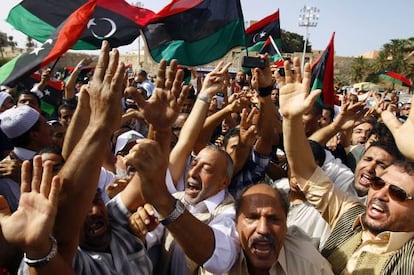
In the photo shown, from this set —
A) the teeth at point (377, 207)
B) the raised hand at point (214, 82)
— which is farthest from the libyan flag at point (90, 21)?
the teeth at point (377, 207)

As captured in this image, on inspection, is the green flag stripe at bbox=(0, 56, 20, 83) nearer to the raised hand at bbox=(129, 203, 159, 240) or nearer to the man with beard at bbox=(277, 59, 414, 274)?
the raised hand at bbox=(129, 203, 159, 240)

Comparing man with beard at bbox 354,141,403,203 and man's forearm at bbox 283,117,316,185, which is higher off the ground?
man's forearm at bbox 283,117,316,185

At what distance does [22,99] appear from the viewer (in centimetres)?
514

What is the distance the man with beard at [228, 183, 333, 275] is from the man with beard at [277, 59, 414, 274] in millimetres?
211

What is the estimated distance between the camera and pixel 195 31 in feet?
15.8

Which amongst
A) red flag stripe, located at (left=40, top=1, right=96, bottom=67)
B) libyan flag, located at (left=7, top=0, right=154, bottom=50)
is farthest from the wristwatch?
libyan flag, located at (left=7, top=0, right=154, bottom=50)

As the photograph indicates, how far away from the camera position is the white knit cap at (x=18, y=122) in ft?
11.4

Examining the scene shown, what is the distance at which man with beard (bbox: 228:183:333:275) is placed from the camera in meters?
1.98

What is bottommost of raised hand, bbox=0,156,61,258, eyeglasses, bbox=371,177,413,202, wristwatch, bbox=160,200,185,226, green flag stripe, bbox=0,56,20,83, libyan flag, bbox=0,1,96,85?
eyeglasses, bbox=371,177,413,202

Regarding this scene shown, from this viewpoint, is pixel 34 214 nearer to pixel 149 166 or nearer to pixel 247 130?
pixel 149 166

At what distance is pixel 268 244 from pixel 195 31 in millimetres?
3355

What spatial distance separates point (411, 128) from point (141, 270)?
144 cm

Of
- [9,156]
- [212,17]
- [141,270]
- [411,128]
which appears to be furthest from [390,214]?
[212,17]

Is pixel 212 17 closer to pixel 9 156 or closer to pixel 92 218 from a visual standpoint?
pixel 9 156
